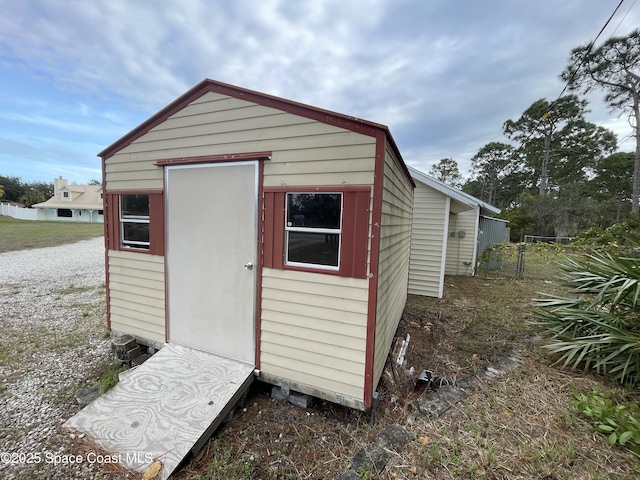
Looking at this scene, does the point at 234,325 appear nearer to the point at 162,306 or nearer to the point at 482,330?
the point at 162,306

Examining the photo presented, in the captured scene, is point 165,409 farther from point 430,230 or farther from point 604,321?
point 430,230

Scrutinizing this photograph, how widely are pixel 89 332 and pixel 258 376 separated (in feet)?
11.7

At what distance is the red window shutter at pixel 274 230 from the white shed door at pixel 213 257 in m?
0.17

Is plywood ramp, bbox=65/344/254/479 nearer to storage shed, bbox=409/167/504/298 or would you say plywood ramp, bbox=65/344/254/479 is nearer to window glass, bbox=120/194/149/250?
window glass, bbox=120/194/149/250

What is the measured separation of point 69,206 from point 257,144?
4151 cm

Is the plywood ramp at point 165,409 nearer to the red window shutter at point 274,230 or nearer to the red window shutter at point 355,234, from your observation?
the red window shutter at point 274,230

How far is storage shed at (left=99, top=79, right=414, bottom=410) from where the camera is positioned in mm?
2449

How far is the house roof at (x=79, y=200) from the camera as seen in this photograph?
3152 centimetres

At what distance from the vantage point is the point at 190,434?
2.23m

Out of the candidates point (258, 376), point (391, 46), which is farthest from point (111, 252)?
point (391, 46)

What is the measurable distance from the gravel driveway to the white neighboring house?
31.0m

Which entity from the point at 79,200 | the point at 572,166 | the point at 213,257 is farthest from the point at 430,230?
the point at 79,200

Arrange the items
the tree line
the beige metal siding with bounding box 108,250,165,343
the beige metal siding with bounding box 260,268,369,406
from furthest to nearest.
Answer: the tree line < the beige metal siding with bounding box 108,250,165,343 < the beige metal siding with bounding box 260,268,369,406

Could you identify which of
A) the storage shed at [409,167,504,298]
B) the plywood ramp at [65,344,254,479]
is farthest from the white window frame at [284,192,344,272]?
the storage shed at [409,167,504,298]
